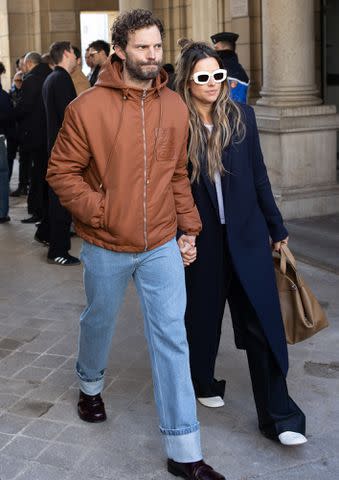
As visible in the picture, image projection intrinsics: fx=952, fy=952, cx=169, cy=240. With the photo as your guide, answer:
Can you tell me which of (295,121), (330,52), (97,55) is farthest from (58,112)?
(330,52)

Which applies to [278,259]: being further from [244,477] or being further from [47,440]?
[47,440]

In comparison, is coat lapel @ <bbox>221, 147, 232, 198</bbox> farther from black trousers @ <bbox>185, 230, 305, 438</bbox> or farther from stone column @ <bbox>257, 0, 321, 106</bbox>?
stone column @ <bbox>257, 0, 321, 106</bbox>

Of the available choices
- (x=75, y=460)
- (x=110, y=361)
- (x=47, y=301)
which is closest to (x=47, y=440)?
(x=75, y=460)

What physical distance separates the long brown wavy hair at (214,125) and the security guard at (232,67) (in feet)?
14.4

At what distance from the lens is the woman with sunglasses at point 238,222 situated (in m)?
4.25

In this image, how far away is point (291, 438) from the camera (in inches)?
166

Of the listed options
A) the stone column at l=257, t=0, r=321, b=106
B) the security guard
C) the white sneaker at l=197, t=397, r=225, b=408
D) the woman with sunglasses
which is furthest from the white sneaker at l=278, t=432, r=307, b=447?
the stone column at l=257, t=0, r=321, b=106

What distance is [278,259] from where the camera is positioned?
14.8ft

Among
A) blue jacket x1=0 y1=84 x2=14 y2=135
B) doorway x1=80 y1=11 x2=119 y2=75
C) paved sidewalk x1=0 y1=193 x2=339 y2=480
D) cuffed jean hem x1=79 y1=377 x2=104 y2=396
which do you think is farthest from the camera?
doorway x1=80 y1=11 x2=119 y2=75

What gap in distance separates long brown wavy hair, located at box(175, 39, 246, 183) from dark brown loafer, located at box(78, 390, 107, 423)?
119cm

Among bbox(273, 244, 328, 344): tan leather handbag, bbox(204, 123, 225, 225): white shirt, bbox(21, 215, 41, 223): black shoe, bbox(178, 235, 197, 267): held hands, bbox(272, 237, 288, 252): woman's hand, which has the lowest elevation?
bbox(21, 215, 41, 223): black shoe

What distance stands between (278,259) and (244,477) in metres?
1.07

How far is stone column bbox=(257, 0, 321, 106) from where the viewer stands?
31.6ft

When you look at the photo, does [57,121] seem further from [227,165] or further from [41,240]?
[227,165]
